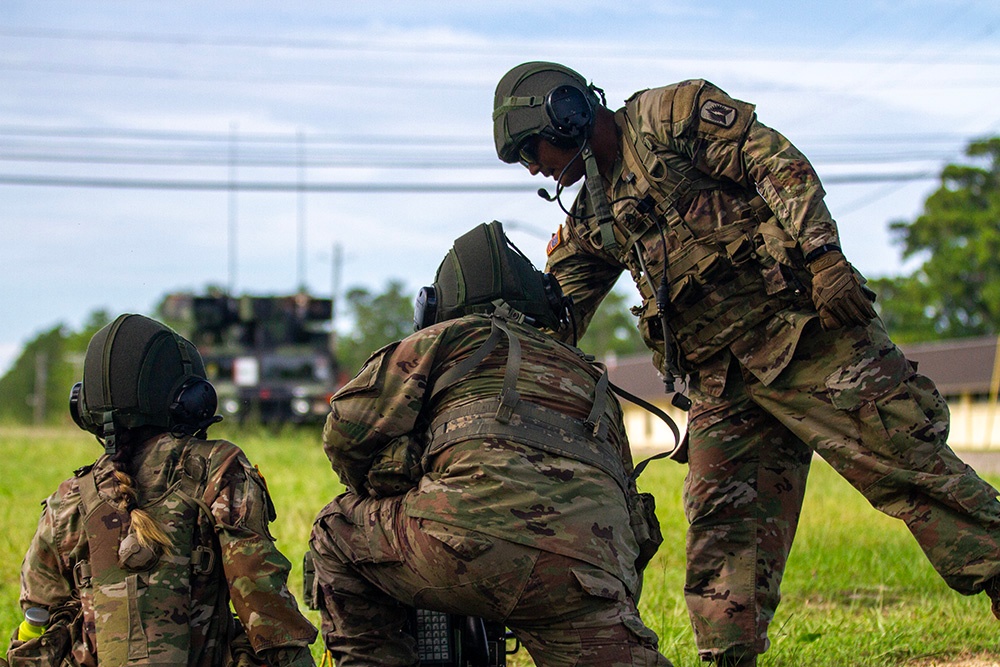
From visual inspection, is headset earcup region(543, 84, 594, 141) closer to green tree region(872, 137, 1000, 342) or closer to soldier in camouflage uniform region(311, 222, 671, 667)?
soldier in camouflage uniform region(311, 222, 671, 667)

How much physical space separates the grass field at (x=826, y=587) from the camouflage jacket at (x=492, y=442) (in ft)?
4.60

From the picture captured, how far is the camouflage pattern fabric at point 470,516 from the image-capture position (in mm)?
2887

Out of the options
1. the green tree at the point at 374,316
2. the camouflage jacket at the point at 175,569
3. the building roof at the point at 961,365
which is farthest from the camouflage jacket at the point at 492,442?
the green tree at the point at 374,316

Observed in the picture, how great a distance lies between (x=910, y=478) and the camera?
359 cm

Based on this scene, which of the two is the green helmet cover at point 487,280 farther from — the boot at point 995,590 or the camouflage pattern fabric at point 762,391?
the boot at point 995,590

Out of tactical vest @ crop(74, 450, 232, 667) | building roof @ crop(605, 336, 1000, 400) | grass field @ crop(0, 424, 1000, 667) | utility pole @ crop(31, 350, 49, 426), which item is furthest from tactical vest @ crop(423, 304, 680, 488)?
utility pole @ crop(31, 350, 49, 426)

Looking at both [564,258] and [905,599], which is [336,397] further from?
[905,599]

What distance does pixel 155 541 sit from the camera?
3.13 m

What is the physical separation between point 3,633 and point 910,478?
12.5ft

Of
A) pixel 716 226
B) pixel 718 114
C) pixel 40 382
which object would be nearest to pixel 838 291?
pixel 716 226

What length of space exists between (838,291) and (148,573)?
2162 millimetres

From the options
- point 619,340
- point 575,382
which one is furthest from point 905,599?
point 619,340

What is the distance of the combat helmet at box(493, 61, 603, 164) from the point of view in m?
3.86

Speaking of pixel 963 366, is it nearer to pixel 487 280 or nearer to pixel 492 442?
pixel 487 280
